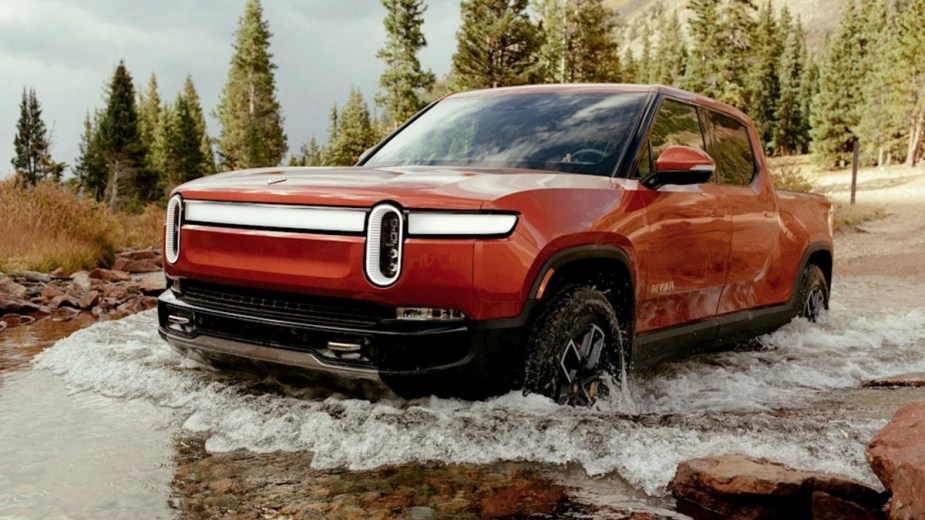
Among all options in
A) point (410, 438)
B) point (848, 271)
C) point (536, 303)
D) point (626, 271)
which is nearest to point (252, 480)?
point (410, 438)

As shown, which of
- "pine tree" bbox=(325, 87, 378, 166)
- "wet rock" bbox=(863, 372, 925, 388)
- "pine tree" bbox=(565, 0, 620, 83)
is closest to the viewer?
"wet rock" bbox=(863, 372, 925, 388)

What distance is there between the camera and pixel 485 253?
323 centimetres

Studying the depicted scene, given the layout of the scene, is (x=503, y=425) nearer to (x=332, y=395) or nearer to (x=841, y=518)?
(x=332, y=395)

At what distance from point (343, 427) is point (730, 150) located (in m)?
3.43

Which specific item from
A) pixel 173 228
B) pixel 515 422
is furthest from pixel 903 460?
pixel 173 228

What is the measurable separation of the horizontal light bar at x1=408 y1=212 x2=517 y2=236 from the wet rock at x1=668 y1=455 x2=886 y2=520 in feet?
4.07

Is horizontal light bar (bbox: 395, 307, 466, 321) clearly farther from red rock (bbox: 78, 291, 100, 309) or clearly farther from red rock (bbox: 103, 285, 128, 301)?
red rock (bbox: 103, 285, 128, 301)

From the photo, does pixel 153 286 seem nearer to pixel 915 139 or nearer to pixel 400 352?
pixel 400 352

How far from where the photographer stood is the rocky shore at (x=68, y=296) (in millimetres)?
7477

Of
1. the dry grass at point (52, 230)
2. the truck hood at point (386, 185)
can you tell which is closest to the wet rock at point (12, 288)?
the dry grass at point (52, 230)

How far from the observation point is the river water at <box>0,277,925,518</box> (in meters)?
3.11

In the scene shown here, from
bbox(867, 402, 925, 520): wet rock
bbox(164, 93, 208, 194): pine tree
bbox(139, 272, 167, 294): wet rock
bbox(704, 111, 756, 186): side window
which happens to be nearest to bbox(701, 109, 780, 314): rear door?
bbox(704, 111, 756, 186): side window

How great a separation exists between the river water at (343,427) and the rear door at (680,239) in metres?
0.52

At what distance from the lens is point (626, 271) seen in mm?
4012
